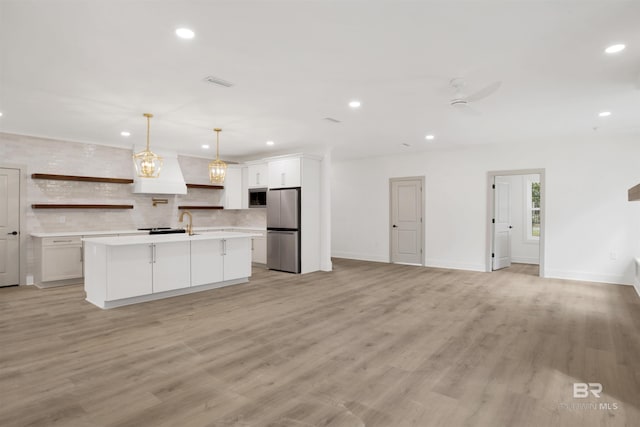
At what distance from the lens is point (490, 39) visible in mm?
2822

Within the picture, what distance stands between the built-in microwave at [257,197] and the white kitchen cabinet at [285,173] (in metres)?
0.61

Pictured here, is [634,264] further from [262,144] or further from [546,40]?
[262,144]

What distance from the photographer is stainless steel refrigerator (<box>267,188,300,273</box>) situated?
7160 mm

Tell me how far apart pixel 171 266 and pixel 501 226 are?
22.1 ft

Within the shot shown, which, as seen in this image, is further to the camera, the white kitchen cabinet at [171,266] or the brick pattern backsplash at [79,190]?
the brick pattern backsplash at [79,190]

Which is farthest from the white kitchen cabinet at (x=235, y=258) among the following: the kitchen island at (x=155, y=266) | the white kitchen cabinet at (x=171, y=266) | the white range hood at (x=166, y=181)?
the white range hood at (x=166, y=181)

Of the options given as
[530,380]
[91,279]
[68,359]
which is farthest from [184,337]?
[530,380]

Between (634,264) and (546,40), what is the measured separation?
5.23 m

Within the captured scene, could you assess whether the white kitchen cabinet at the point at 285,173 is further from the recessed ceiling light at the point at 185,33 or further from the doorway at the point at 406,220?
the recessed ceiling light at the point at 185,33

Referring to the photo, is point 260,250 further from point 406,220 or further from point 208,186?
point 406,220

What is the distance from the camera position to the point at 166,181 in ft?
24.0

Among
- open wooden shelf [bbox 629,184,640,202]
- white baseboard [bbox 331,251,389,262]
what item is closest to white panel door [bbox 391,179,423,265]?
white baseboard [bbox 331,251,389,262]

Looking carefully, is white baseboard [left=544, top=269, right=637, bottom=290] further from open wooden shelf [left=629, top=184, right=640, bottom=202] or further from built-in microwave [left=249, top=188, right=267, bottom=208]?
built-in microwave [left=249, top=188, right=267, bottom=208]

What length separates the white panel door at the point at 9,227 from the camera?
591 cm
